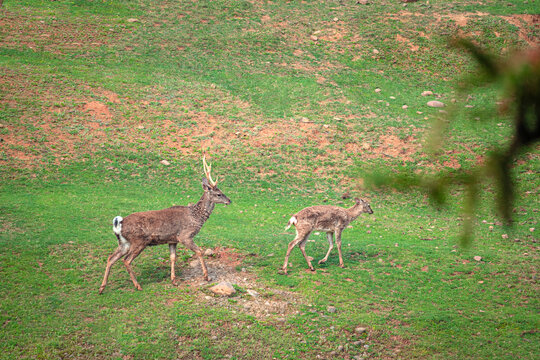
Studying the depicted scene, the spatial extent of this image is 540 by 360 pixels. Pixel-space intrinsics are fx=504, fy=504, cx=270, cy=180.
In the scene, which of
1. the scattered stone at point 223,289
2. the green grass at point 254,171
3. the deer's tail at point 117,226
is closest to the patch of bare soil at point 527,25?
the green grass at point 254,171

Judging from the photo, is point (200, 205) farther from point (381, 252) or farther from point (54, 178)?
point (54, 178)

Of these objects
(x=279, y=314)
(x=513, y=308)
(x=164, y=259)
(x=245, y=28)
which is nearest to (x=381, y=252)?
(x=513, y=308)

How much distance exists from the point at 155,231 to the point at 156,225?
0.43 feet

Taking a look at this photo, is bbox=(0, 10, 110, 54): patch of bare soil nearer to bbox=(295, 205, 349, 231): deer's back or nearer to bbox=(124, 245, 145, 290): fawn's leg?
bbox=(124, 245, 145, 290): fawn's leg

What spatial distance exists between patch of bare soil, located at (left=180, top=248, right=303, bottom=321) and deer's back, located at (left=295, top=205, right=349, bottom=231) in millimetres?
1746

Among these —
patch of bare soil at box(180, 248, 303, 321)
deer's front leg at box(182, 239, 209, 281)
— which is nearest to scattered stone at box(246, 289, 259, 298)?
patch of bare soil at box(180, 248, 303, 321)

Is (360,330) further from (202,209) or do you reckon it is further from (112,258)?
(112,258)

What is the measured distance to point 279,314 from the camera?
9.64 meters

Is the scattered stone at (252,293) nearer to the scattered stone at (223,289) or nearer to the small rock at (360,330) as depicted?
the scattered stone at (223,289)

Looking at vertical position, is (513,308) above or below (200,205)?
below

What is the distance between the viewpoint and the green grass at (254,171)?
352 inches

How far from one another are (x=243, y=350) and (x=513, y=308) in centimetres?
580

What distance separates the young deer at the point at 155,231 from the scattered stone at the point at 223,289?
0.59 meters

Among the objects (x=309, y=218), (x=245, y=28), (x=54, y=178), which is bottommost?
(x=54, y=178)
